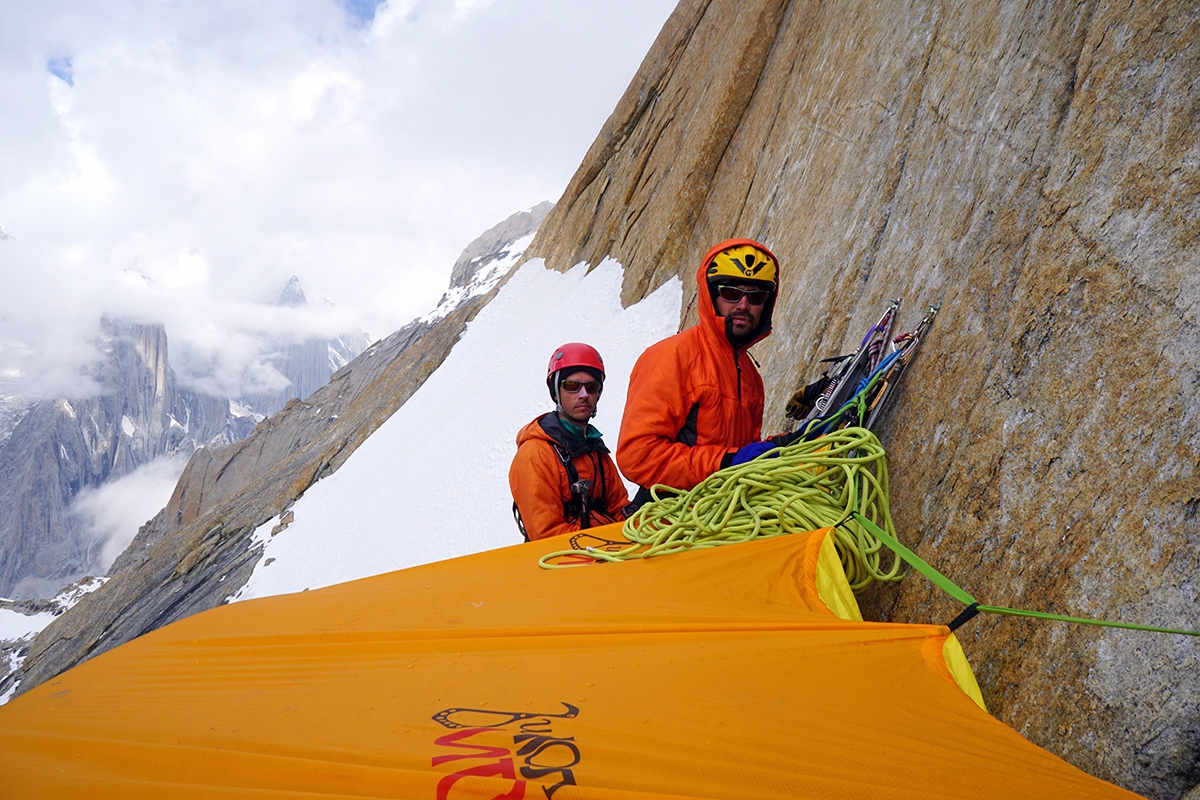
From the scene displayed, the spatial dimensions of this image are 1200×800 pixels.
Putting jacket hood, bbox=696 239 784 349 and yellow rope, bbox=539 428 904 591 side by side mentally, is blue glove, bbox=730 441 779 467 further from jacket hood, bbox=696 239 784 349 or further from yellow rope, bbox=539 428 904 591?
jacket hood, bbox=696 239 784 349

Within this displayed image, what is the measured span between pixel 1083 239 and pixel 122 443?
193 metres

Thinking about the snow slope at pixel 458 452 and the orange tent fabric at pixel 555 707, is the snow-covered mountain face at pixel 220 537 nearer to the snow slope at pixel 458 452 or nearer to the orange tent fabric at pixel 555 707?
the snow slope at pixel 458 452

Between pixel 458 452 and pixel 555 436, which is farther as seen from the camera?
pixel 458 452

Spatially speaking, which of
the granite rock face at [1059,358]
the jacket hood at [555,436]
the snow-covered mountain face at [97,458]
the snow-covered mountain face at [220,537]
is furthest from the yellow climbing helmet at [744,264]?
the snow-covered mountain face at [97,458]

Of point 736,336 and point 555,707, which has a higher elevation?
point 736,336

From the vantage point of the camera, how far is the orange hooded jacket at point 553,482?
14.0ft

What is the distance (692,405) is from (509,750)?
2.54 meters

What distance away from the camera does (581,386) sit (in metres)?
4.61

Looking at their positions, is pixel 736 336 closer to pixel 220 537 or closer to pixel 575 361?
pixel 575 361

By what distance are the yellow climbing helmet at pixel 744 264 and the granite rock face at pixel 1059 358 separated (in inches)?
33.2

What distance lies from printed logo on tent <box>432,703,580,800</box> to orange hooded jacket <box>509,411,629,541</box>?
261 cm

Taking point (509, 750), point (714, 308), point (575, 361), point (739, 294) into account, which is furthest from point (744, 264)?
point (509, 750)

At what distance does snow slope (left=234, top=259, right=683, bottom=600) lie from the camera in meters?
10.8

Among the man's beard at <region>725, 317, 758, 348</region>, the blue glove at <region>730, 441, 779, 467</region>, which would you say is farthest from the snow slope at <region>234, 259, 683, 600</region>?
the blue glove at <region>730, 441, 779, 467</region>
